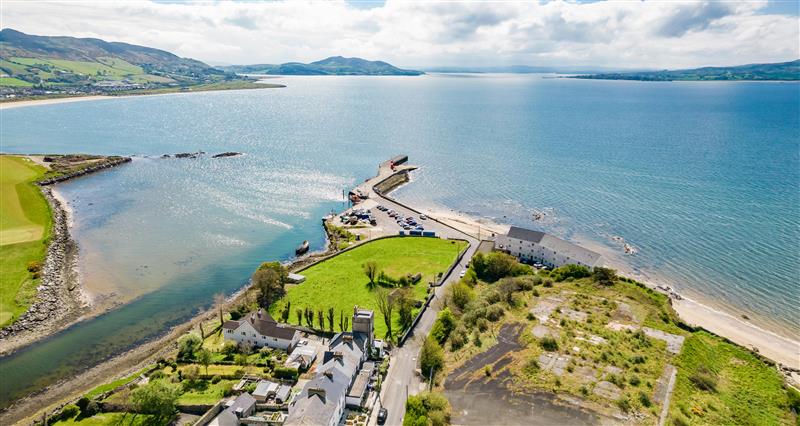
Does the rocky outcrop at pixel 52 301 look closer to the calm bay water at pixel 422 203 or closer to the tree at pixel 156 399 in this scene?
the calm bay water at pixel 422 203

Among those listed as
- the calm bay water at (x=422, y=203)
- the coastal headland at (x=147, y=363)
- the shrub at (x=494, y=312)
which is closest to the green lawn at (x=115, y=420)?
the coastal headland at (x=147, y=363)

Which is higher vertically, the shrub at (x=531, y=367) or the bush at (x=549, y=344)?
the bush at (x=549, y=344)

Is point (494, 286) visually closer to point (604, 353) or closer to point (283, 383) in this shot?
point (604, 353)

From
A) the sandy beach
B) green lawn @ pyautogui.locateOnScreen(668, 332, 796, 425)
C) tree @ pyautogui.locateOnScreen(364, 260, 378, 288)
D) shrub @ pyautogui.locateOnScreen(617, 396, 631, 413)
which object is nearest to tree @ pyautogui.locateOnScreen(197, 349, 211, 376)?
tree @ pyautogui.locateOnScreen(364, 260, 378, 288)

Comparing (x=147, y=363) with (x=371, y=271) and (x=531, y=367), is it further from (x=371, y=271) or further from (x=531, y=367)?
(x=531, y=367)

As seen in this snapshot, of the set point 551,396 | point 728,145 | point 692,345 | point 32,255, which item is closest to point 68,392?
point 32,255

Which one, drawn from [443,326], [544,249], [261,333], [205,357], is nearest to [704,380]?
[443,326]

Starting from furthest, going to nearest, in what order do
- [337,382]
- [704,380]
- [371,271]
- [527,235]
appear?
[527,235] < [371,271] < [704,380] < [337,382]
